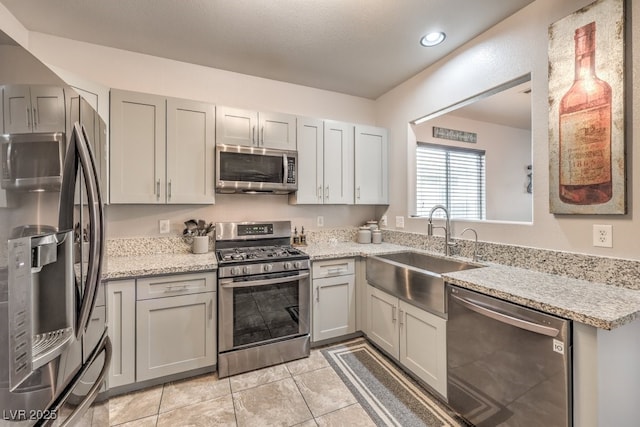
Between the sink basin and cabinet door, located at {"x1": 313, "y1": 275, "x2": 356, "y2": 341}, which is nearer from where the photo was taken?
the sink basin

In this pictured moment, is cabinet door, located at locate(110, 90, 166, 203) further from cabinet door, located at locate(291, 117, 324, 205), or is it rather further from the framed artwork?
the framed artwork

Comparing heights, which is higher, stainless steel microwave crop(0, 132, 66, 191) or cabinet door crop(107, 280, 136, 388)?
stainless steel microwave crop(0, 132, 66, 191)

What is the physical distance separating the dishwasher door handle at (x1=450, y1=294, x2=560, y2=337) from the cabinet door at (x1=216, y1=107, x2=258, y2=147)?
83.1 inches

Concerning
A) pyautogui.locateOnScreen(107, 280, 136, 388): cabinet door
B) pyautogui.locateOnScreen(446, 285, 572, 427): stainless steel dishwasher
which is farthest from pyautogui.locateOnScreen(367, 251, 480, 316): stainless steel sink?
pyautogui.locateOnScreen(107, 280, 136, 388): cabinet door

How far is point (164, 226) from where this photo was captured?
246cm

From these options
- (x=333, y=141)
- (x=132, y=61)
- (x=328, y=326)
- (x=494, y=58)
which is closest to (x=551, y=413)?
(x=328, y=326)

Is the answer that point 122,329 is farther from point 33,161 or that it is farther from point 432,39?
point 432,39

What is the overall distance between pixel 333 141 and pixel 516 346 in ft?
7.49

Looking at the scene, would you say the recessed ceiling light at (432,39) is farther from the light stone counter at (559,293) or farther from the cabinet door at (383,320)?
the cabinet door at (383,320)

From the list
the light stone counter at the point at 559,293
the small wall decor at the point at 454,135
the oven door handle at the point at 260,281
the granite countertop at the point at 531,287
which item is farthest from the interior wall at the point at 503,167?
the oven door handle at the point at 260,281

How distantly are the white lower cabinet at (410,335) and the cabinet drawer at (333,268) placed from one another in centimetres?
27

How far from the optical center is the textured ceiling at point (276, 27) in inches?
71.8

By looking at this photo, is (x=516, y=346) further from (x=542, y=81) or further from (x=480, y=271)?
(x=542, y=81)

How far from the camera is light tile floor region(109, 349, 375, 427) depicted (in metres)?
1.67
